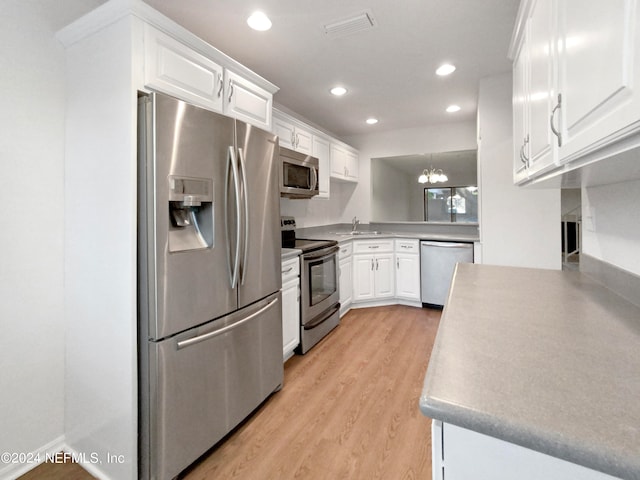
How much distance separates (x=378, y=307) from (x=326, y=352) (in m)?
1.46

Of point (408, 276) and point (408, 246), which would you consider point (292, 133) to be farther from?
point (408, 276)

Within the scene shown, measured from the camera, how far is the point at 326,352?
277cm

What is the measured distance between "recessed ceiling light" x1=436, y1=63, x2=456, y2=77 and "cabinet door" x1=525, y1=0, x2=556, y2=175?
1.47 metres

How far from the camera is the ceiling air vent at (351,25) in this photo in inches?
76.5

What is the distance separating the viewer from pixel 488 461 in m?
0.53

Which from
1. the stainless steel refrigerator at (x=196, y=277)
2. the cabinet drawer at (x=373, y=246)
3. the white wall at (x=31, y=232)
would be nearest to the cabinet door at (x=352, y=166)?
the cabinet drawer at (x=373, y=246)

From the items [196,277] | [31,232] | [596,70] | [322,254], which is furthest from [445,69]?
[31,232]

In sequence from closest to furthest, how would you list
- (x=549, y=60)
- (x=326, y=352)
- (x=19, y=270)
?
(x=549, y=60) → (x=19, y=270) → (x=326, y=352)

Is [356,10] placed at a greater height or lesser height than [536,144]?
greater

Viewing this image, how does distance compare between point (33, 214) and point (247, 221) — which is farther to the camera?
point (247, 221)

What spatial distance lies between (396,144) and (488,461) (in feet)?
14.9

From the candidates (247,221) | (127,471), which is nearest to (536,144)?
(247,221)

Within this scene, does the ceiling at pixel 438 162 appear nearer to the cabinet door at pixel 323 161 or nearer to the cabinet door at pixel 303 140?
the cabinet door at pixel 323 161

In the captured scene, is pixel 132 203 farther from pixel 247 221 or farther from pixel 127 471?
pixel 127 471
